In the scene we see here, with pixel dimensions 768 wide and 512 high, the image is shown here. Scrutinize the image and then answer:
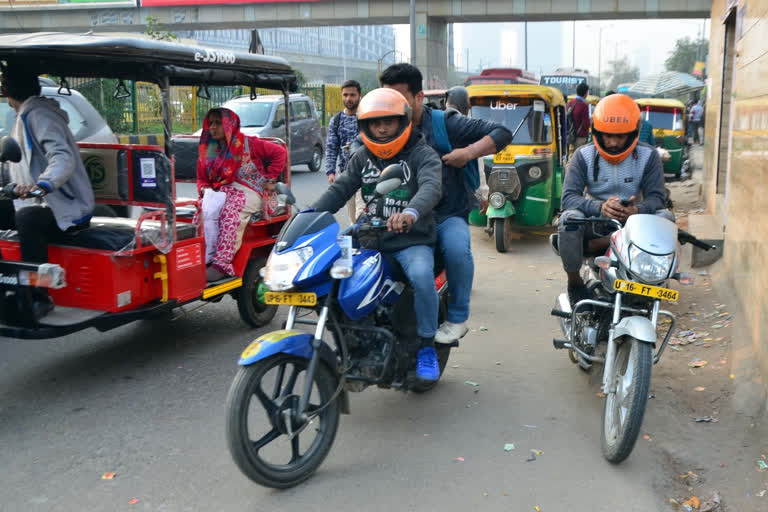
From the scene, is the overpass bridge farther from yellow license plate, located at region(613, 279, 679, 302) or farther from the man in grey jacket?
yellow license plate, located at region(613, 279, 679, 302)

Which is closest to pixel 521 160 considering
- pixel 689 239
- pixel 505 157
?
pixel 505 157

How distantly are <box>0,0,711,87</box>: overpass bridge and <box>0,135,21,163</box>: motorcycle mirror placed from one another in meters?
35.5

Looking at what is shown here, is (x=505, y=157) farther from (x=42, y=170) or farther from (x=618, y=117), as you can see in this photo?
(x=42, y=170)

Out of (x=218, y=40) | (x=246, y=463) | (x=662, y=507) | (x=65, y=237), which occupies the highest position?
(x=218, y=40)

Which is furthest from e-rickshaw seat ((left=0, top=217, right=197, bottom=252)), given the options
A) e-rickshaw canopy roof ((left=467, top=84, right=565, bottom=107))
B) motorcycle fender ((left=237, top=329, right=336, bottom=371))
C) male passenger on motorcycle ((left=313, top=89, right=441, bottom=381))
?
e-rickshaw canopy roof ((left=467, top=84, right=565, bottom=107))

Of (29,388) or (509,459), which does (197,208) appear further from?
(509,459)

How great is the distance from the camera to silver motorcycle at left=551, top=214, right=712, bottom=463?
3734mm

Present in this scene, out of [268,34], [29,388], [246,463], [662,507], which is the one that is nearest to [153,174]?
[29,388]

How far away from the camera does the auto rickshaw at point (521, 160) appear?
9.99 m

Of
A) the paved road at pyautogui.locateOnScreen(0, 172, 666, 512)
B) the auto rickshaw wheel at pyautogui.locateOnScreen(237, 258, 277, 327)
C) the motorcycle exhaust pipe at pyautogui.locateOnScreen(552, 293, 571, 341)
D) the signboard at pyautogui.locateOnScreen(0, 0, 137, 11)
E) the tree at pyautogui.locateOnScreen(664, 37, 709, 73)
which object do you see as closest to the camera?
the paved road at pyautogui.locateOnScreen(0, 172, 666, 512)

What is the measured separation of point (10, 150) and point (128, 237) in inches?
36.4

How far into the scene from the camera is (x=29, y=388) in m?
5.08

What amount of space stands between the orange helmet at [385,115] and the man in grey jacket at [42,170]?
211 centimetres

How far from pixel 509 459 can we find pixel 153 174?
135 inches
